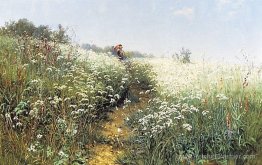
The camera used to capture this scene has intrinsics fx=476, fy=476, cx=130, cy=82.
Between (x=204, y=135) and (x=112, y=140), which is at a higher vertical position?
(x=204, y=135)

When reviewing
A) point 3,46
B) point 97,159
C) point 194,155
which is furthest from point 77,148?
point 3,46

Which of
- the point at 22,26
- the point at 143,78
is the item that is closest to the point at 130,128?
the point at 143,78

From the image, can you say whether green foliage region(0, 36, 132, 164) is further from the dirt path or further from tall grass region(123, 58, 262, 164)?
tall grass region(123, 58, 262, 164)

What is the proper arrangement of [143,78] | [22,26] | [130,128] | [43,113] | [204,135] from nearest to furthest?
[204,135] → [43,113] → [130,128] → [143,78] → [22,26]

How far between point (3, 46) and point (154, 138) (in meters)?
6.30

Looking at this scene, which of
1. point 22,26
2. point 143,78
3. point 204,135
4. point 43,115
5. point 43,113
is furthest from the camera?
point 22,26

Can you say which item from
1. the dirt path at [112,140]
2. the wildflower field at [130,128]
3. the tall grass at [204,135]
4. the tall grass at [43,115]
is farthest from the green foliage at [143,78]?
the tall grass at [204,135]

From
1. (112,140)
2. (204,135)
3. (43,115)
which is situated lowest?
(112,140)

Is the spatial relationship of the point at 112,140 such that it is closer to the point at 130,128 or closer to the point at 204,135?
the point at 130,128

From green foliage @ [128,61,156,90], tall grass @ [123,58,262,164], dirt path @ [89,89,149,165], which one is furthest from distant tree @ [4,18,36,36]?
tall grass @ [123,58,262,164]

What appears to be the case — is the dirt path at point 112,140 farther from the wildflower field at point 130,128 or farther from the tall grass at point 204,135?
the tall grass at point 204,135

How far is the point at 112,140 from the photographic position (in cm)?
891

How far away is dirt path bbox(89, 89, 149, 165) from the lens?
26.3 ft

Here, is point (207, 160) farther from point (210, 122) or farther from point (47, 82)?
point (47, 82)
